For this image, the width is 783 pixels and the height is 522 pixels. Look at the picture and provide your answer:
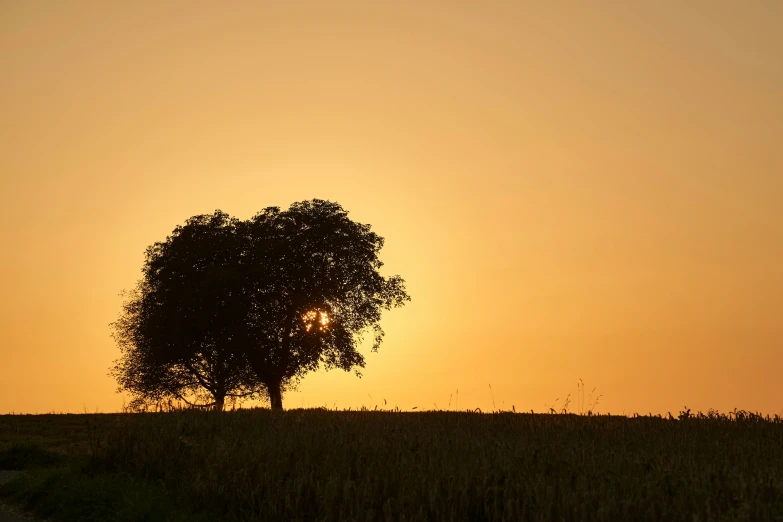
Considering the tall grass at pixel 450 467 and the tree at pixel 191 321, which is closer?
the tall grass at pixel 450 467

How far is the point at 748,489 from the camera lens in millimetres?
11617

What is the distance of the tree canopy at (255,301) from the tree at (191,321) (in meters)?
0.06

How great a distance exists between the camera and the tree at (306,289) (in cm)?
4450

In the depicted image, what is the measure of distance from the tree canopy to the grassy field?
22.4m

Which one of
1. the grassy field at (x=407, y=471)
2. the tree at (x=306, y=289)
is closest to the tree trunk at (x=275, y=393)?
the tree at (x=306, y=289)

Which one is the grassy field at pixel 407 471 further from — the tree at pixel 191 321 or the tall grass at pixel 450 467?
the tree at pixel 191 321

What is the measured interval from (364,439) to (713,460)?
22.4 feet

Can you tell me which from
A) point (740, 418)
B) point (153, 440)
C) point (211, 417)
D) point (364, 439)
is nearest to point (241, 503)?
point (364, 439)

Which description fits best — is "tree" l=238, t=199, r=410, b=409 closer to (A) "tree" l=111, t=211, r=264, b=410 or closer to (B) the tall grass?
(A) "tree" l=111, t=211, r=264, b=410

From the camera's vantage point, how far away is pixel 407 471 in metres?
13.0

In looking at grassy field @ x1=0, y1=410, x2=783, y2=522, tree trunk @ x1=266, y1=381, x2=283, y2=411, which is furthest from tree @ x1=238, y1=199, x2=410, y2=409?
grassy field @ x1=0, y1=410, x2=783, y2=522

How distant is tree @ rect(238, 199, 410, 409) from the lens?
44.5 meters

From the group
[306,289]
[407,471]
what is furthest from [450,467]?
[306,289]

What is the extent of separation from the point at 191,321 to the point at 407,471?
107 feet
